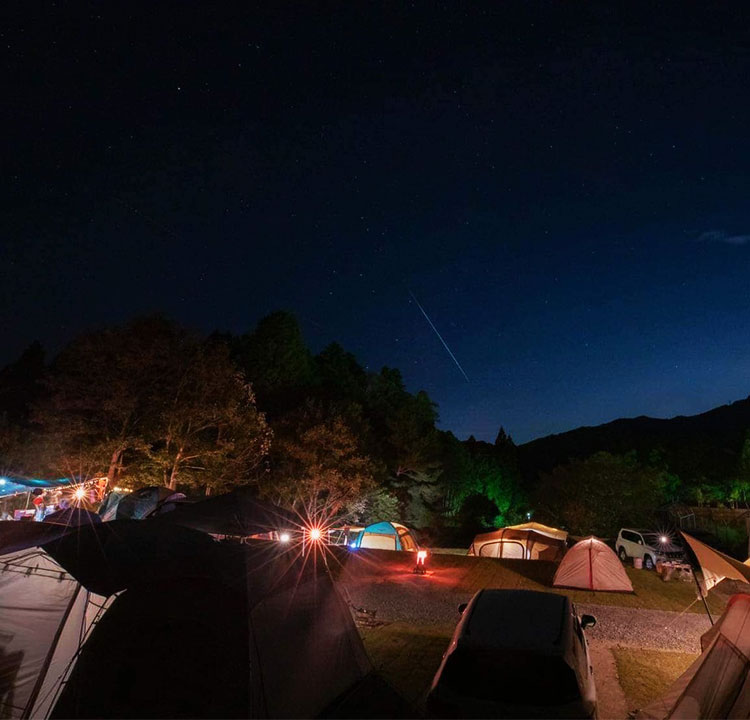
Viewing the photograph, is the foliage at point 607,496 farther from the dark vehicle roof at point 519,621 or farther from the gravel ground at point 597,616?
the dark vehicle roof at point 519,621

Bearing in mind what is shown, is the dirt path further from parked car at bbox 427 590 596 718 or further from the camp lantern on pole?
the camp lantern on pole

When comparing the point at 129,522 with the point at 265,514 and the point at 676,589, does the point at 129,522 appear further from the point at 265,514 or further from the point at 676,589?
the point at 676,589

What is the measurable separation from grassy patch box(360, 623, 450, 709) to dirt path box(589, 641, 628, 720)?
7.75 ft

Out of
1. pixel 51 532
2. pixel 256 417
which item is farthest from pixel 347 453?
pixel 51 532

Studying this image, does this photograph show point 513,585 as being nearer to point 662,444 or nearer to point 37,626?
point 37,626

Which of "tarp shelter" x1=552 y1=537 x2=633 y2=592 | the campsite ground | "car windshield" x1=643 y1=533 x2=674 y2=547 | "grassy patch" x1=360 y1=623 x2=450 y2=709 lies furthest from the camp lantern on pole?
"car windshield" x1=643 y1=533 x2=674 y2=547

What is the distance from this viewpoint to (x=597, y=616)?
12258 millimetres

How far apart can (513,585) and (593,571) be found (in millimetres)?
2423

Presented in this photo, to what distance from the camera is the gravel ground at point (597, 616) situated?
1039 centimetres

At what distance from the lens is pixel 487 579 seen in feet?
55.9

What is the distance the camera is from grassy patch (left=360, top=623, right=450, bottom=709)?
7.60 metres

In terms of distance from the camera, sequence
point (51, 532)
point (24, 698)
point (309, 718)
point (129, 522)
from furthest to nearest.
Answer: point (51, 532)
point (129, 522)
point (24, 698)
point (309, 718)

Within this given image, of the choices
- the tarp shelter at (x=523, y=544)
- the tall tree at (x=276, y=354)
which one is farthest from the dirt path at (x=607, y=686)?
the tall tree at (x=276, y=354)

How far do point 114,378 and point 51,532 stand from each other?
17.5 m
